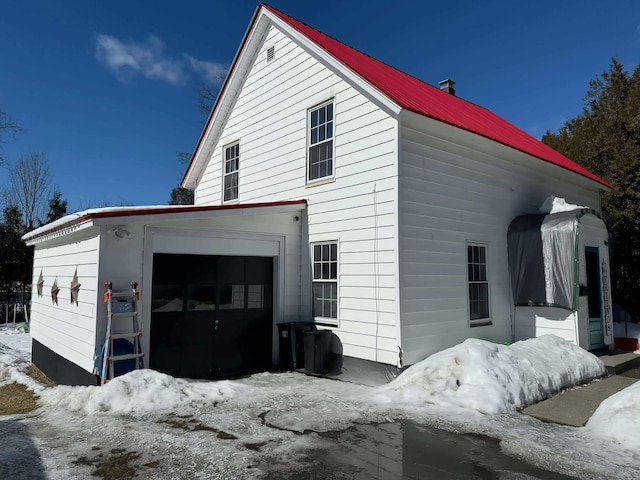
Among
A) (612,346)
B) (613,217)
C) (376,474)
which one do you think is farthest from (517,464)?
(613,217)

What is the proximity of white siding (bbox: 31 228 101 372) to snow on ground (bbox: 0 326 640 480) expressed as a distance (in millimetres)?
912

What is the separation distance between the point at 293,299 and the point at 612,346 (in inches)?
350

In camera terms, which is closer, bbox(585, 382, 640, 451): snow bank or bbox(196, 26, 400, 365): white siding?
bbox(585, 382, 640, 451): snow bank

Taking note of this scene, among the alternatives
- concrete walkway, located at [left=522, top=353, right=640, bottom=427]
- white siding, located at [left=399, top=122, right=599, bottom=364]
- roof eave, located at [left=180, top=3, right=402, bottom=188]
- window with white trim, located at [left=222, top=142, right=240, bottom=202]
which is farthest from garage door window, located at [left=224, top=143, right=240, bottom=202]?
concrete walkway, located at [left=522, top=353, right=640, bottom=427]

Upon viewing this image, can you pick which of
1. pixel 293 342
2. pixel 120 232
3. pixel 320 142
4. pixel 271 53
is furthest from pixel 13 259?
pixel 320 142

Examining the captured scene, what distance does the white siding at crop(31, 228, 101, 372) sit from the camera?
306 inches

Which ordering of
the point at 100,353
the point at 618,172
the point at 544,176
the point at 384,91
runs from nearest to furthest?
the point at 100,353 < the point at 384,91 < the point at 544,176 < the point at 618,172

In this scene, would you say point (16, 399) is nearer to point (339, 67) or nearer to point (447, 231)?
point (447, 231)

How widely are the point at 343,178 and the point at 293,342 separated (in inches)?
152

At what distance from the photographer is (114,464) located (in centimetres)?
470

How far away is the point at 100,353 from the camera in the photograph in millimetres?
7441

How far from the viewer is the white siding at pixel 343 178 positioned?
8.47 m

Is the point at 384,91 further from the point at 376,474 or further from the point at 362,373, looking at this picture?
the point at 376,474

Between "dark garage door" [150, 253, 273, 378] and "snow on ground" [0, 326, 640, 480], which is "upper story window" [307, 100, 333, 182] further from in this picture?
"snow on ground" [0, 326, 640, 480]
